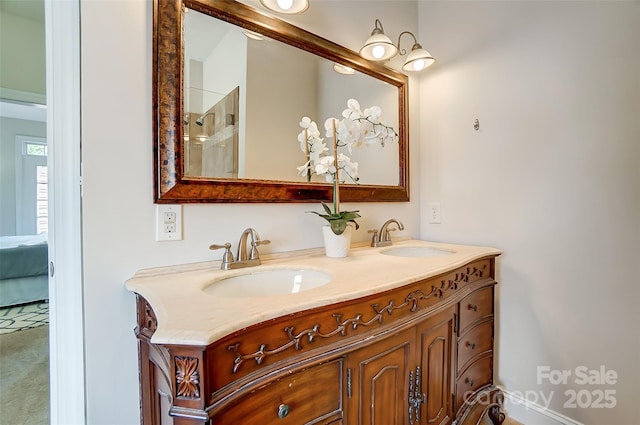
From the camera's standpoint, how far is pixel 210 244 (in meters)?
1.13

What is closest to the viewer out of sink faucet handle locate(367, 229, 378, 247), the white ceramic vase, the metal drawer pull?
the metal drawer pull

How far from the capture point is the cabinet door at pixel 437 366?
1052 millimetres

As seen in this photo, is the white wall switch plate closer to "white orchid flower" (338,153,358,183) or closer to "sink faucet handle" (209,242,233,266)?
"sink faucet handle" (209,242,233,266)

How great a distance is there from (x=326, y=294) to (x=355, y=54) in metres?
1.40

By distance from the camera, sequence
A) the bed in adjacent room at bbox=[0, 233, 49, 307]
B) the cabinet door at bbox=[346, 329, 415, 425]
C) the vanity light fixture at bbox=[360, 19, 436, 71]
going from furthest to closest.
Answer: the bed in adjacent room at bbox=[0, 233, 49, 307], the vanity light fixture at bbox=[360, 19, 436, 71], the cabinet door at bbox=[346, 329, 415, 425]

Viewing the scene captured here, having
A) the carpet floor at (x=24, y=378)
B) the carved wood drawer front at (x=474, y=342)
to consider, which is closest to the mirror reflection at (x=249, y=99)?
the carved wood drawer front at (x=474, y=342)

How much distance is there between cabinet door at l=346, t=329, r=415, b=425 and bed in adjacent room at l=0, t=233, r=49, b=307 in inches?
152

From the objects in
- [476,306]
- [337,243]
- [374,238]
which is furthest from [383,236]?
[476,306]

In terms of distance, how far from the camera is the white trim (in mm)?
901

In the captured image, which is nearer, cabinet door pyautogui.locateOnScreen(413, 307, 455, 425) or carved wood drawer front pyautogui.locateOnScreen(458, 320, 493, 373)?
cabinet door pyautogui.locateOnScreen(413, 307, 455, 425)

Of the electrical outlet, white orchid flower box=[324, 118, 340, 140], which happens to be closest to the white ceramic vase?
white orchid flower box=[324, 118, 340, 140]

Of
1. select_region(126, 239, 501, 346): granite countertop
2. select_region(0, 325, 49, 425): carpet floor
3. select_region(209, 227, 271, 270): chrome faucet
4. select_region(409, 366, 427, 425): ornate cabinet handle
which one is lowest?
select_region(0, 325, 49, 425): carpet floor

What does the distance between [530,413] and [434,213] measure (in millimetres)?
1165

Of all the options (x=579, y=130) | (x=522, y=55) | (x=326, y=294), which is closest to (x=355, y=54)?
(x=522, y=55)
